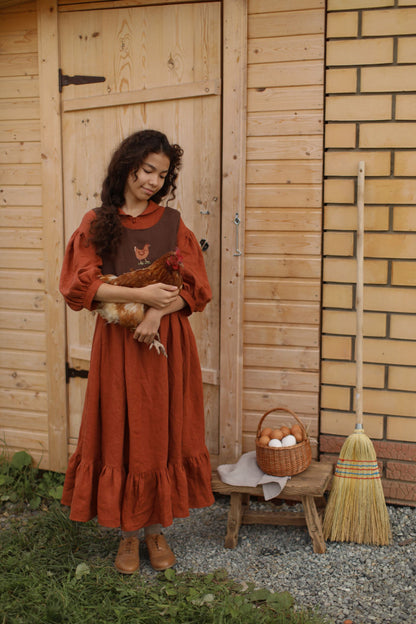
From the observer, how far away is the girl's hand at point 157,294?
2617 millimetres

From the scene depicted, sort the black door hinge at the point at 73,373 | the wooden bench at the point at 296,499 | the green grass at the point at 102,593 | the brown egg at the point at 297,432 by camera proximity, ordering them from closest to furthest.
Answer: the green grass at the point at 102,593 → the wooden bench at the point at 296,499 → the brown egg at the point at 297,432 → the black door hinge at the point at 73,373

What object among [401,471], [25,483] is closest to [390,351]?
[401,471]

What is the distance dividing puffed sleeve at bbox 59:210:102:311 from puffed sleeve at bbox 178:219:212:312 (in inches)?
15.3

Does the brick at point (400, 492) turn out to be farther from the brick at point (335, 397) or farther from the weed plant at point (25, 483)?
the weed plant at point (25, 483)

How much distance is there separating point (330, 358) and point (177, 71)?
180cm

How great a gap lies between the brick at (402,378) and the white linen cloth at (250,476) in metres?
0.81

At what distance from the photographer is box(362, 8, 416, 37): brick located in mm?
3131

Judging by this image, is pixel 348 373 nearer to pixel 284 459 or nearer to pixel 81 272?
pixel 284 459

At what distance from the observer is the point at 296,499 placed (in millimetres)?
3174

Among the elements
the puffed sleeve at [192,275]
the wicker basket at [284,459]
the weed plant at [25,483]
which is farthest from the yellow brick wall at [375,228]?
the weed plant at [25,483]

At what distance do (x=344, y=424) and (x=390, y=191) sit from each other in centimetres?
128

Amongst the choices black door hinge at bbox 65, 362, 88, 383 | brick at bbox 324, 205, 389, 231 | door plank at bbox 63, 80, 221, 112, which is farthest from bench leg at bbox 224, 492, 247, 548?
door plank at bbox 63, 80, 221, 112

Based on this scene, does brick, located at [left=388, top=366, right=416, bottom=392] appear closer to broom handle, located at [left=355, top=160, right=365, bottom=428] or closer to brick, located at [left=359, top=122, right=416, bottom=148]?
broom handle, located at [left=355, top=160, right=365, bottom=428]

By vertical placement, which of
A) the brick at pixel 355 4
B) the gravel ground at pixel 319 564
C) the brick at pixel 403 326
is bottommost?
the gravel ground at pixel 319 564
